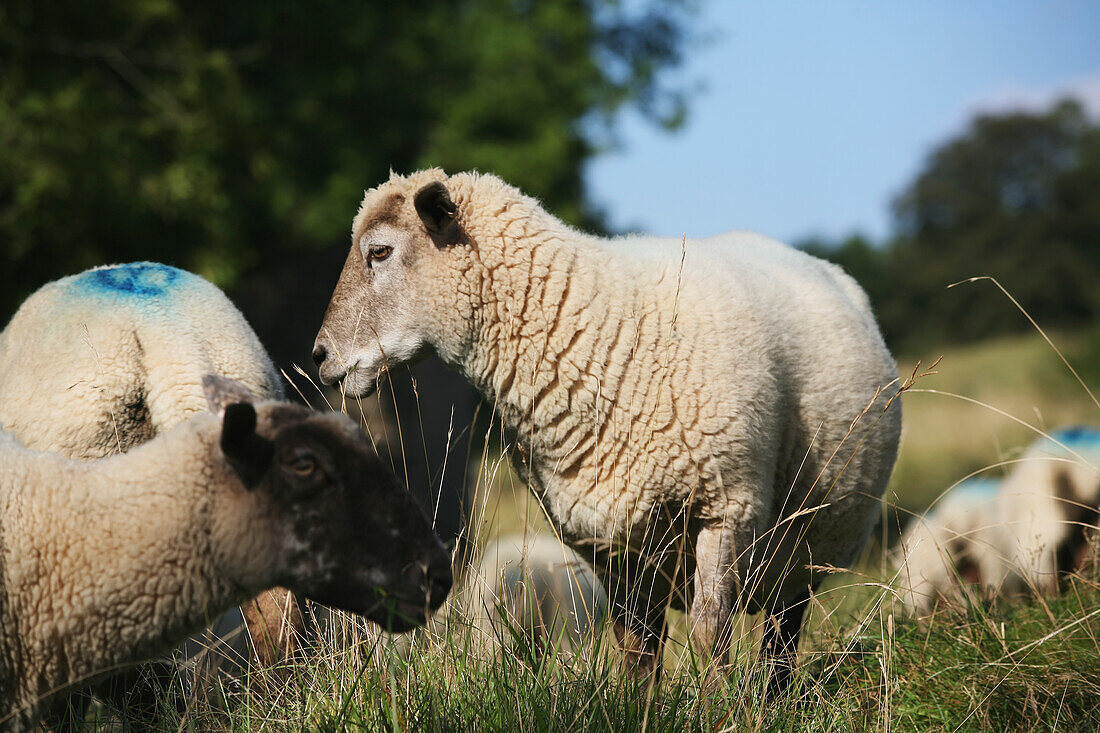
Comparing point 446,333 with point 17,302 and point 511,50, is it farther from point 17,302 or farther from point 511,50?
point 511,50

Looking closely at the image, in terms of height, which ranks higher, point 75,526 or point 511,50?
point 511,50

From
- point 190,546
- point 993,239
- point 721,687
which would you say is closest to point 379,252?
point 190,546

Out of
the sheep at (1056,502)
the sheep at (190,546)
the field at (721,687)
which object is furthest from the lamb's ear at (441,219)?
the sheep at (1056,502)

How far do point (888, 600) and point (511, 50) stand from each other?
1588 centimetres

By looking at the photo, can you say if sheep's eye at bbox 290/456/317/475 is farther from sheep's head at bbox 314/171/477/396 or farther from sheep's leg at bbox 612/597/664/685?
sheep's leg at bbox 612/597/664/685

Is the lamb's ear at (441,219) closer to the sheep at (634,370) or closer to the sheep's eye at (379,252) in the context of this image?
the sheep at (634,370)

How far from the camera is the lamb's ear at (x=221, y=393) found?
3033 millimetres

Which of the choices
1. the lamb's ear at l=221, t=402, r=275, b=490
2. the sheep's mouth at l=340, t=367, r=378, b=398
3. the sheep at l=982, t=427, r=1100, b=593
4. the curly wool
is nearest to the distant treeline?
the sheep at l=982, t=427, r=1100, b=593

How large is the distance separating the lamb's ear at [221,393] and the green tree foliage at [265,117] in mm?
6392

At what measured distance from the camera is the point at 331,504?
109 inches

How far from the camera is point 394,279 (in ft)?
13.6

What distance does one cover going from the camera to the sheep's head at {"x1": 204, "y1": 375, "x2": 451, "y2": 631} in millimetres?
2768

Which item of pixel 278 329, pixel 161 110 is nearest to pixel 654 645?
pixel 278 329

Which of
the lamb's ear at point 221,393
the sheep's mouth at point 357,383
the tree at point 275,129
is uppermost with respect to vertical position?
the tree at point 275,129
